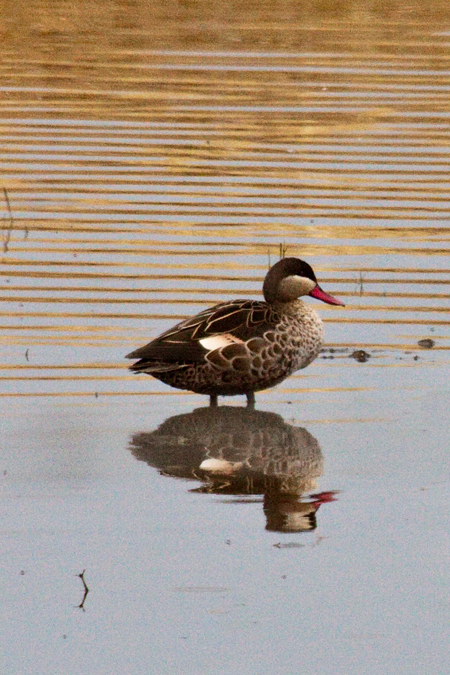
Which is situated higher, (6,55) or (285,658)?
(6,55)

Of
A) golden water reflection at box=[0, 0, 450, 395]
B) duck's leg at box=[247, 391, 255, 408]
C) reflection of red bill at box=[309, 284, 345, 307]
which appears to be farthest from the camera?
golden water reflection at box=[0, 0, 450, 395]

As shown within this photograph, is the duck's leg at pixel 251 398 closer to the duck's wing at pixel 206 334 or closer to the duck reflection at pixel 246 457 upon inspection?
the duck reflection at pixel 246 457

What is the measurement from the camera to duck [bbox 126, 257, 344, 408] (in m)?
8.67

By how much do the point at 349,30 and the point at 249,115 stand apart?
8.77m

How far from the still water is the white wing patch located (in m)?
0.39

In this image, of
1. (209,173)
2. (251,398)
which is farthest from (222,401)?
(209,173)

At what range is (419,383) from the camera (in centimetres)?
917

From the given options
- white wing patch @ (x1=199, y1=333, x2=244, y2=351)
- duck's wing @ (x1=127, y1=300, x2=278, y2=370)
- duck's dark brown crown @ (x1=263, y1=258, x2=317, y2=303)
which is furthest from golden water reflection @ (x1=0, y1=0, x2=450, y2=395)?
duck's dark brown crown @ (x1=263, y1=258, x2=317, y2=303)

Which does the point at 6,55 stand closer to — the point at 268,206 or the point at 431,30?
the point at 431,30

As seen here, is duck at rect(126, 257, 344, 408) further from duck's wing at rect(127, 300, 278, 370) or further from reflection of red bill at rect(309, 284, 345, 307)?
reflection of red bill at rect(309, 284, 345, 307)

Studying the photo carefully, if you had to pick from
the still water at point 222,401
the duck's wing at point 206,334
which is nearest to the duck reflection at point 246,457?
the still water at point 222,401

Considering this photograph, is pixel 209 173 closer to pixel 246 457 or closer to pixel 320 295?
pixel 320 295

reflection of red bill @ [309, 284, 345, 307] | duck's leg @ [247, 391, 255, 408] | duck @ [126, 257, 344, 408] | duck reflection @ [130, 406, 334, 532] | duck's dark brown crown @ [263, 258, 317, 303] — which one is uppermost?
duck's dark brown crown @ [263, 258, 317, 303]

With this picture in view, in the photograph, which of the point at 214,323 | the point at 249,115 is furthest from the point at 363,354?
the point at 249,115
